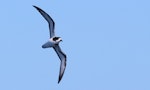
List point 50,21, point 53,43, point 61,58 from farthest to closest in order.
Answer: point 61,58, point 50,21, point 53,43

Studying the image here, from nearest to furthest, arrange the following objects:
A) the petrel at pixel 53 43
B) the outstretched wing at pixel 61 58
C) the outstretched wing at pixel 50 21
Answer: the petrel at pixel 53 43
the outstretched wing at pixel 50 21
the outstretched wing at pixel 61 58

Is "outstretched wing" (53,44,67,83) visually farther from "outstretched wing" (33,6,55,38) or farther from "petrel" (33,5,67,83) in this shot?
"outstretched wing" (33,6,55,38)

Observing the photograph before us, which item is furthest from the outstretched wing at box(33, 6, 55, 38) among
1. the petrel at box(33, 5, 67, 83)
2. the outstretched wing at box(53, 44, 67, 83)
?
the outstretched wing at box(53, 44, 67, 83)

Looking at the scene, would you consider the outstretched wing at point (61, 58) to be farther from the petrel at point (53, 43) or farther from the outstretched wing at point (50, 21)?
the outstretched wing at point (50, 21)

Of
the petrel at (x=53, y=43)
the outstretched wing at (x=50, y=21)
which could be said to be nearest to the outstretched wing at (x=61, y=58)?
the petrel at (x=53, y=43)

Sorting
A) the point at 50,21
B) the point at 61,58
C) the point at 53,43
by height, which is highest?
the point at 50,21

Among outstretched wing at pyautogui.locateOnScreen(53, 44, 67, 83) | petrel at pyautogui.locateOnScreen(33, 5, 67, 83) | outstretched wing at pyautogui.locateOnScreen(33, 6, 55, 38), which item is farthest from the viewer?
outstretched wing at pyautogui.locateOnScreen(53, 44, 67, 83)

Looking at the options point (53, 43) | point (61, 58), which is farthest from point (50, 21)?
point (61, 58)

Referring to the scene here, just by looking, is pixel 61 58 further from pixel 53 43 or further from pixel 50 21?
pixel 50 21

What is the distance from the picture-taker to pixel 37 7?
237ft

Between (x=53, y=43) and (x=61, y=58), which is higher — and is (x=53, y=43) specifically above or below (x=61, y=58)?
above

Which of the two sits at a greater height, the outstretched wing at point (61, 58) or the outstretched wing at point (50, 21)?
the outstretched wing at point (50, 21)

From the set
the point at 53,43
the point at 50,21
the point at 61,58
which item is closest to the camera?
the point at 53,43

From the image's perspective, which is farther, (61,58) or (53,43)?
(61,58)
